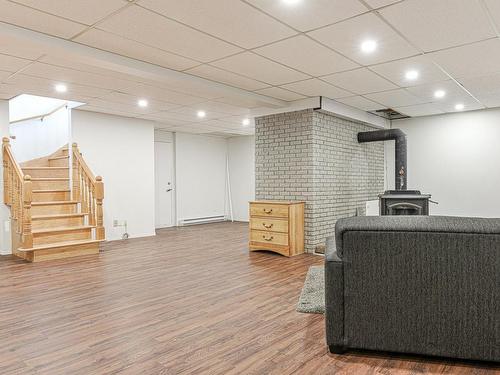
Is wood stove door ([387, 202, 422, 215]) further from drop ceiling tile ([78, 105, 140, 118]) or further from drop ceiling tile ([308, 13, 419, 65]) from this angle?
drop ceiling tile ([78, 105, 140, 118])

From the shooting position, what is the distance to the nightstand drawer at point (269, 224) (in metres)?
5.36

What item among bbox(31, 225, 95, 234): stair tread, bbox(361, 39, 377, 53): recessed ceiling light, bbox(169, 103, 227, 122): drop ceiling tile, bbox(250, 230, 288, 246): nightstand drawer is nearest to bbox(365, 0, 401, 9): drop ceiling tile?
bbox(361, 39, 377, 53): recessed ceiling light

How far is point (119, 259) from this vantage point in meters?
5.18

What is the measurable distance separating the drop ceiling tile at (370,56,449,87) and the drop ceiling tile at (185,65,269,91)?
1423 mm

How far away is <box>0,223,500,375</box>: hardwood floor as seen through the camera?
214 centimetres

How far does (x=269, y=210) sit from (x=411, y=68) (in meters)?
2.63

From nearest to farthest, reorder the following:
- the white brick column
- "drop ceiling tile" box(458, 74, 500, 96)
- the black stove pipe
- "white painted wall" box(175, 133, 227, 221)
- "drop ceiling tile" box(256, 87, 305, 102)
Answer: "drop ceiling tile" box(458, 74, 500, 96)
"drop ceiling tile" box(256, 87, 305, 102)
the white brick column
the black stove pipe
"white painted wall" box(175, 133, 227, 221)

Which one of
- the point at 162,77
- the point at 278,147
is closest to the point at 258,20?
the point at 162,77

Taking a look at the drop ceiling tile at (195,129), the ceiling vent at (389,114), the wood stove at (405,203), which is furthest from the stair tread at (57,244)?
the ceiling vent at (389,114)

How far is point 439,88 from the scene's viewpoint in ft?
16.5

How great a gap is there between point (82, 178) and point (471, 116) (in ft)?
22.4

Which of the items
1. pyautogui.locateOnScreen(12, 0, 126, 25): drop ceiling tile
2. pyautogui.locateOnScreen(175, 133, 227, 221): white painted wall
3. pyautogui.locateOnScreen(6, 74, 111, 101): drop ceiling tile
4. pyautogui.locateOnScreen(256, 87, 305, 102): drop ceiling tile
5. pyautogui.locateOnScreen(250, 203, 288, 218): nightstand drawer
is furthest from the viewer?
pyautogui.locateOnScreen(175, 133, 227, 221): white painted wall

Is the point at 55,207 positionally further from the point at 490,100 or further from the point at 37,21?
the point at 490,100

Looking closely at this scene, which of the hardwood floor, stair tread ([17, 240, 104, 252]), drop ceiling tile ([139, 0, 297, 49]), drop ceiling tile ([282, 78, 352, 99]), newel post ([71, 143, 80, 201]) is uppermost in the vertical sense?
drop ceiling tile ([139, 0, 297, 49])
